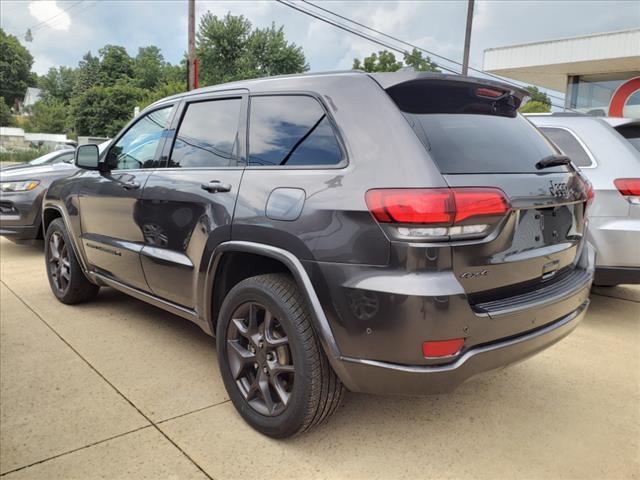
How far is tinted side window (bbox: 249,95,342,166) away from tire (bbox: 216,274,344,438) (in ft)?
1.96

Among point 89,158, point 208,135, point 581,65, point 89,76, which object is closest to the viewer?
point 208,135

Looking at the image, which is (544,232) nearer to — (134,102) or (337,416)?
(337,416)

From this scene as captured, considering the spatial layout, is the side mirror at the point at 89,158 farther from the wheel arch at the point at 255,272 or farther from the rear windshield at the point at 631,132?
the rear windshield at the point at 631,132

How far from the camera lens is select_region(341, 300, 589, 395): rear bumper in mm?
2039

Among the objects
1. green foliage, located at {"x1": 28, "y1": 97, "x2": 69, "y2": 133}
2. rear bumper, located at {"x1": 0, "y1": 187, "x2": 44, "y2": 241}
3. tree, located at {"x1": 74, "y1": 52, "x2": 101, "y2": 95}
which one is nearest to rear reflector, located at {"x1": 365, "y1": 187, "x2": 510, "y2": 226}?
rear bumper, located at {"x1": 0, "y1": 187, "x2": 44, "y2": 241}

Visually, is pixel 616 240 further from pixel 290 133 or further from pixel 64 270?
pixel 64 270

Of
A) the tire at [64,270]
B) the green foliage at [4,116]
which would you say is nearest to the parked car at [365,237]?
the tire at [64,270]

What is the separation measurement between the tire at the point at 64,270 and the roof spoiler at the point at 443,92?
3.28 meters


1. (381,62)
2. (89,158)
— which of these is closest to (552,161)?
(89,158)

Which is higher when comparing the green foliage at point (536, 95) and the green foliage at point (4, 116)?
the green foliage at point (4, 116)

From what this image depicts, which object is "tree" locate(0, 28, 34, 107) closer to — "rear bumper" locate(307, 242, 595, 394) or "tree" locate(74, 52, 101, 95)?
"tree" locate(74, 52, 101, 95)

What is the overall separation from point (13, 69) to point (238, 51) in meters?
73.7

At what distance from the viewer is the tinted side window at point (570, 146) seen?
433 centimetres

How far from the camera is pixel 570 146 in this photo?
178 inches
